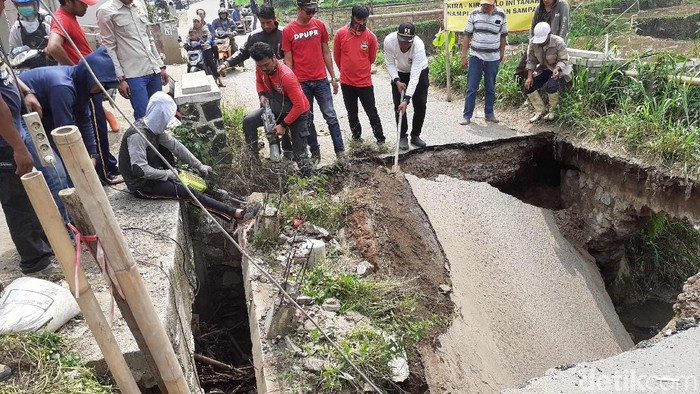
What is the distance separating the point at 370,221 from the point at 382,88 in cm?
454

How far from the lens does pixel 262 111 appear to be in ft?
16.8

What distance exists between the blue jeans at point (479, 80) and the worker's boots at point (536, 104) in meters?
0.49

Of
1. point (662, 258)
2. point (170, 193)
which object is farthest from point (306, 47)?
point (662, 258)

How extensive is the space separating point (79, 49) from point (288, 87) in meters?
1.97

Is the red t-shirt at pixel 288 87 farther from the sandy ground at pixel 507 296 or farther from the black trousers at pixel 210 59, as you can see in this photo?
the black trousers at pixel 210 59

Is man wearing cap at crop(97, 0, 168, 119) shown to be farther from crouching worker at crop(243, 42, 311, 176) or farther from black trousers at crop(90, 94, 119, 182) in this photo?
crouching worker at crop(243, 42, 311, 176)

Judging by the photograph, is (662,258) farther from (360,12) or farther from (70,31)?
(70,31)

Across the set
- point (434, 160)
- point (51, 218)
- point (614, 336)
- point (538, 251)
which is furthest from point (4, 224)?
point (614, 336)

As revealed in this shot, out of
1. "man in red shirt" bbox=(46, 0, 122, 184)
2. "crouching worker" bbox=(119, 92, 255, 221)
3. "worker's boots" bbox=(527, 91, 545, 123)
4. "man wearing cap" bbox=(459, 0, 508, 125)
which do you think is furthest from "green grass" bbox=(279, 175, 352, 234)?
"worker's boots" bbox=(527, 91, 545, 123)

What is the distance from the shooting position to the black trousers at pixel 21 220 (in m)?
3.32

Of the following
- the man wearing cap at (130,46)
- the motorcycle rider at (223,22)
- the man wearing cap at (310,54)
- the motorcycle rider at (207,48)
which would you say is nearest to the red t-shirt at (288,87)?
the man wearing cap at (310,54)

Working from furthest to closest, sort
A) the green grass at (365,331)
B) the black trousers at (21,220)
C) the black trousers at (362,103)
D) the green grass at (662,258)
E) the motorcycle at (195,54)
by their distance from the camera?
1. the motorcycle at (195,54)
2. the green grass at (662,258)
3. the black trousers at (362,103)
4. the black trousers at (21,220)
5. the green grass at (365,331)

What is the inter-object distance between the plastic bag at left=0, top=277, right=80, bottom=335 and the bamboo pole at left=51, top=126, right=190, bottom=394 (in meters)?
1.14

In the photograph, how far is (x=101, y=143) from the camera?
188 inches
